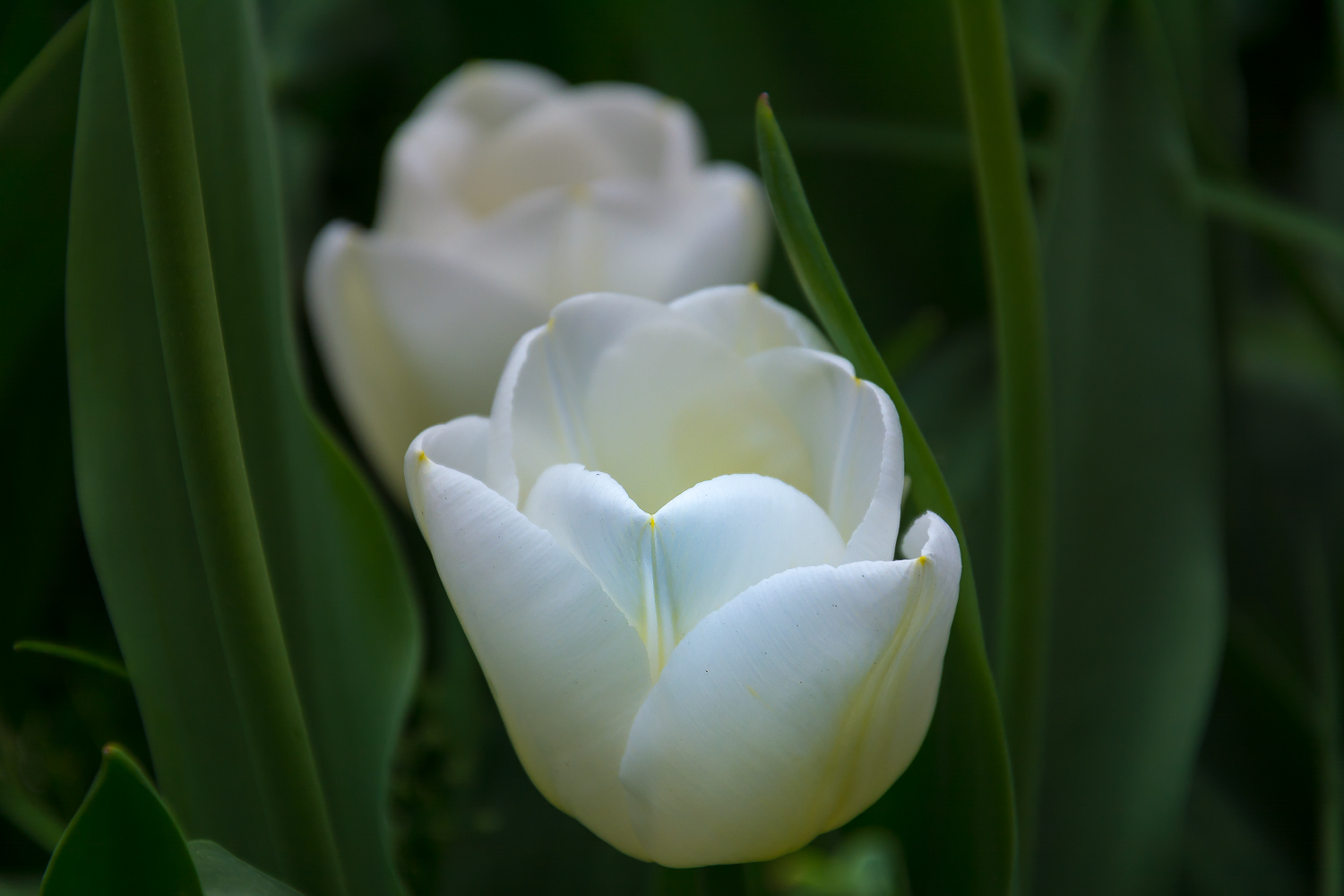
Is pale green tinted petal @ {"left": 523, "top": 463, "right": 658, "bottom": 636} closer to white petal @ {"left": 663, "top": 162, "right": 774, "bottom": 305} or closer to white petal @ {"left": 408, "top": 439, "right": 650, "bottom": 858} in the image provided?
white petal @ {"left": 408, "top": 439, "right": 650, "bottom": 858}

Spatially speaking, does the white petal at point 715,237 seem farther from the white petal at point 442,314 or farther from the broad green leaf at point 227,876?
the broad green leaf at point 227,876

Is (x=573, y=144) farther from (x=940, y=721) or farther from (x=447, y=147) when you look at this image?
(x=940, y=721)

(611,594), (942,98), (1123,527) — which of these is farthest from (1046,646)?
(942,98)

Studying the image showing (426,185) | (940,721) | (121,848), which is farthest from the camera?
(426,185)

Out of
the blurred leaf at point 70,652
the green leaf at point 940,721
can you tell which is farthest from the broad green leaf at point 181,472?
the green leaf at point 940,721

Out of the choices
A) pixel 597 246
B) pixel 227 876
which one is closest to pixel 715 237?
pixel 597 246

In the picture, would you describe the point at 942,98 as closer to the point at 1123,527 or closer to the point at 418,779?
the point at 1123,527
